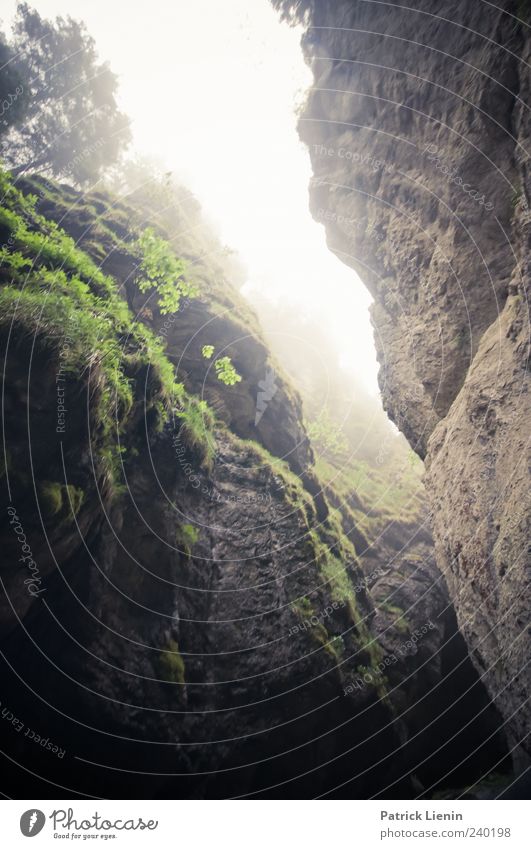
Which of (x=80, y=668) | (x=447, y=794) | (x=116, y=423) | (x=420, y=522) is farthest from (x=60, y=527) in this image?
(x=420, y=522)

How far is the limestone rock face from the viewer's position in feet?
22.3

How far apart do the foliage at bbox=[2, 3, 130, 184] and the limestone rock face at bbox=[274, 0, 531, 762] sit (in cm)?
2059

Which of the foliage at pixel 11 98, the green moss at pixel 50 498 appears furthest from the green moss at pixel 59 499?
the foliage at pixel 11 98

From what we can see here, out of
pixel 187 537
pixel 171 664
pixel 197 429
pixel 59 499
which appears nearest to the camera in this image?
pixel 59 499

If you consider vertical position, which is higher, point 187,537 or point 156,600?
point 187,537

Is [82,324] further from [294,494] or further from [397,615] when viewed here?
[397,615]

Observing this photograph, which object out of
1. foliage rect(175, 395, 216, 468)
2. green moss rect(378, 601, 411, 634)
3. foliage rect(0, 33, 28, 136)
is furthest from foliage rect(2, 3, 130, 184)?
green moss rect(378, 601, 411, 634)

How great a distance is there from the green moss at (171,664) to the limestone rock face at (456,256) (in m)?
6.91

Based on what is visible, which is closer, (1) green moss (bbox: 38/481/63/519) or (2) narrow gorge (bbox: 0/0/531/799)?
(1) green moss (bbox: 38/481/63/519)

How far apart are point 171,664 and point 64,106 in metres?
37.6

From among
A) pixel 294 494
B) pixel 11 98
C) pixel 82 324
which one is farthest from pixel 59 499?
pixel 11 98
